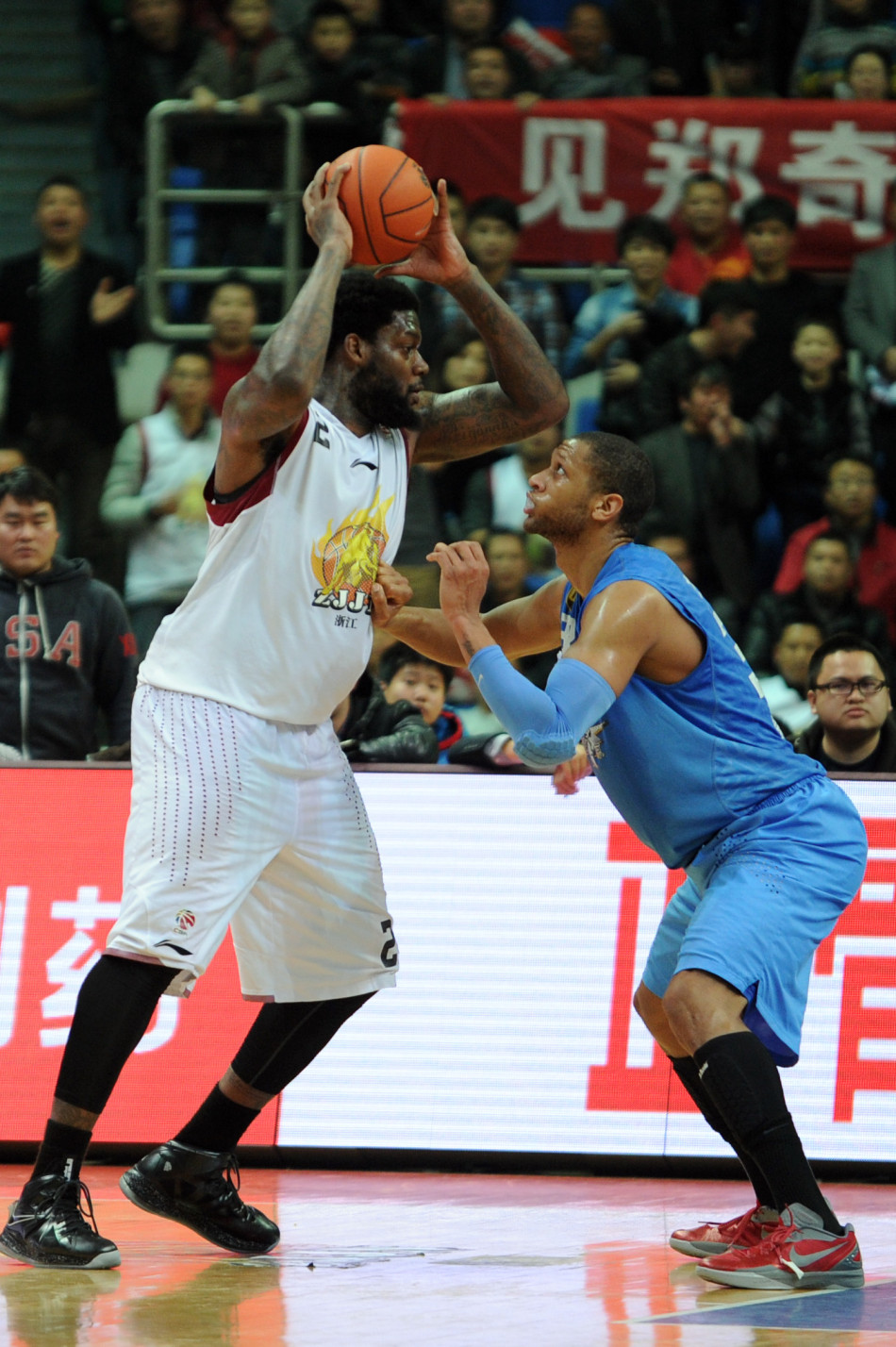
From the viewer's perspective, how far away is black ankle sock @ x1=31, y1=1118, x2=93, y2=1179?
168 inches

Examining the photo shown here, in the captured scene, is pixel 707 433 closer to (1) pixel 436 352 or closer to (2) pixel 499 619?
(1) pixel 436 352

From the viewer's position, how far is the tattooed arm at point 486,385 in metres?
4.90

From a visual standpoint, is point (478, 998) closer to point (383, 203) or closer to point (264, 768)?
point (264, 768)

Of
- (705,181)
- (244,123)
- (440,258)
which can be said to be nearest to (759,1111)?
(440,258)

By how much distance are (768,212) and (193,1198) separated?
22.5ft

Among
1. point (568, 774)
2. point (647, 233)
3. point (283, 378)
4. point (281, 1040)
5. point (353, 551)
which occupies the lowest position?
point (281, 1040)

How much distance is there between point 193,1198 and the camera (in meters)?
4.50

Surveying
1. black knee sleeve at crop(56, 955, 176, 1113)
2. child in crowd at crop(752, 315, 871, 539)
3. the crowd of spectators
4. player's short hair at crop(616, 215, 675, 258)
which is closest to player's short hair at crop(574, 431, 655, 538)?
black knee sleeve at crop(56, 955, 176, 1113)

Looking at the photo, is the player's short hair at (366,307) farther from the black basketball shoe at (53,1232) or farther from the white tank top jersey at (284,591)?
the black basketball shoe at (53,1232)

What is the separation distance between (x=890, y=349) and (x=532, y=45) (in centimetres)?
295

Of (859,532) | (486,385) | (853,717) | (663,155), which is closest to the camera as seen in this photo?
(486,385)

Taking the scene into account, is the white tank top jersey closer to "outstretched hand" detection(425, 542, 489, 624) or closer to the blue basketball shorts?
"outstretched hand" detection(425, 542, 489, 624)

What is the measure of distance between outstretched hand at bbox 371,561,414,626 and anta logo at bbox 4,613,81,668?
119 inches

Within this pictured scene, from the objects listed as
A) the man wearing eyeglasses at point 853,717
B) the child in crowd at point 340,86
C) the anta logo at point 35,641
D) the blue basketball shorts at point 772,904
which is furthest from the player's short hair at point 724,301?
the blue basketball shorts at point 772,904
